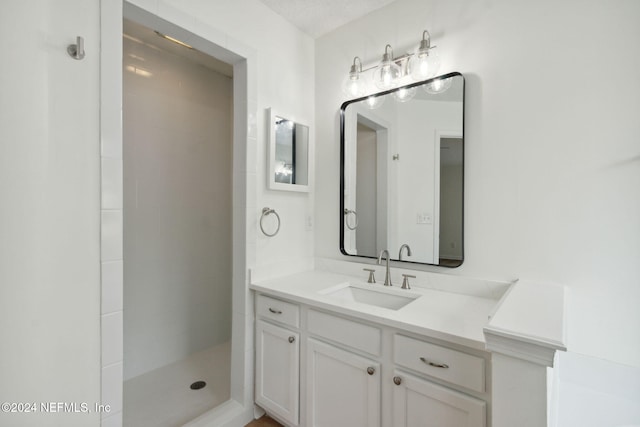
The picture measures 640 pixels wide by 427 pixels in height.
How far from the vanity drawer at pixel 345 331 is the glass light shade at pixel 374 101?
1311mm

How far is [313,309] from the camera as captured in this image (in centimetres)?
149

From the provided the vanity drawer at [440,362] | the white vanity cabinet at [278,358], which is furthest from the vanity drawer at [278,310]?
the vanity drawer at [440,362]

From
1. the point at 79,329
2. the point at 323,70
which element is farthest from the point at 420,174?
the point at 79,329

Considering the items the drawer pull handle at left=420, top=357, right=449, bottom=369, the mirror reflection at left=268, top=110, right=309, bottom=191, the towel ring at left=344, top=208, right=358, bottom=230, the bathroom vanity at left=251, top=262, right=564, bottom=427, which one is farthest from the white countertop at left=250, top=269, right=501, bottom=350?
the mirror reflection at left=268, top=110, right=309, bottom=191

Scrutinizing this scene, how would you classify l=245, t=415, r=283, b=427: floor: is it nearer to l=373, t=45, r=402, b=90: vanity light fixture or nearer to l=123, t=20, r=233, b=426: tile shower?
l=123, t=20, r=233, b=426: tile shower

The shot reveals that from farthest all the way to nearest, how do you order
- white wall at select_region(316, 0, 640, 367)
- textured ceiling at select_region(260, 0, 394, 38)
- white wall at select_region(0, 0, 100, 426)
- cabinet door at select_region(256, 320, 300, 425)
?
textured ceiling at select_region(260, 0, 394, 38) → cabinet door at select_region(256, 320, 300, 425) → white wall at select_region(316, 0, 640, 367) → white wall at select_region(0, 0, 100, 426)

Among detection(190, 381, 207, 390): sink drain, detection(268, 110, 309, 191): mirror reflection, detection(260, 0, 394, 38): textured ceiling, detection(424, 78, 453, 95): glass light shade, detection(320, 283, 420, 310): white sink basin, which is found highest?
detection(260, 0, 394, 38): textured ceiling

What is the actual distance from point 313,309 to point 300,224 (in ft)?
2.45

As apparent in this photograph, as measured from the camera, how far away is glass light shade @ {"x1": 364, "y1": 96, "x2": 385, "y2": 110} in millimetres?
1875

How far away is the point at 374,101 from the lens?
1890mm

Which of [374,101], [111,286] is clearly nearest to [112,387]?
[111,286]

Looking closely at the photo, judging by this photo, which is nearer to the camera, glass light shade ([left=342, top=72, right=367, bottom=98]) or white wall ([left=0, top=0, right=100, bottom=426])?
white wall ([left=0, top=0, right=100, bottom=426])

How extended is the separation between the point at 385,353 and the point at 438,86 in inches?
55.3

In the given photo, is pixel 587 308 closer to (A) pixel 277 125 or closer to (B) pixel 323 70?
(A) pixel 277 125
